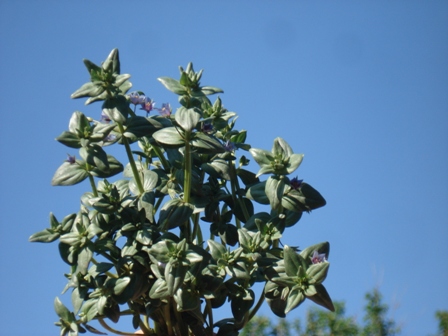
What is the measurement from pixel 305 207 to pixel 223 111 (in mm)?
343

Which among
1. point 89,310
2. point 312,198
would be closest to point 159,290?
point 89,310

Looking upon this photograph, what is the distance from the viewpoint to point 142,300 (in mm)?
1452

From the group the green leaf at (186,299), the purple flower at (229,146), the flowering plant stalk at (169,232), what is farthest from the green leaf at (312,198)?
the green leaf at (186,299)

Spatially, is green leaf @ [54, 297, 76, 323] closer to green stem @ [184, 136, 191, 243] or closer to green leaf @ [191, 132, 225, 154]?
green stem @ [184, 136, 191, 243]

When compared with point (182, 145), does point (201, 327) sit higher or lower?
lower

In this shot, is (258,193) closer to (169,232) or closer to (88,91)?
(169,232)

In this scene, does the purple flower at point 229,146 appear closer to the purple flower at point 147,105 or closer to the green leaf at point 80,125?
the purple flower at point 147,105

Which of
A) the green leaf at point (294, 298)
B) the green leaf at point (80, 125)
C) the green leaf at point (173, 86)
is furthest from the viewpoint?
the green leaf at point (173, 86)

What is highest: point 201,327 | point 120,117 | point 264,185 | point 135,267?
point 120,117

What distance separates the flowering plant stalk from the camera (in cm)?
133

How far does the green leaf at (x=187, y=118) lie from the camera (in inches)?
51.9

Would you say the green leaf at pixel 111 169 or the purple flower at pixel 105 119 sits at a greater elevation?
the purple flower at pixel 105 119

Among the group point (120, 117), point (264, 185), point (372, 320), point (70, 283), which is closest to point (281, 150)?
point (264, 185)

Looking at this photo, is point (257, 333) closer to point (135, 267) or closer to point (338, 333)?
point (338, 333)
